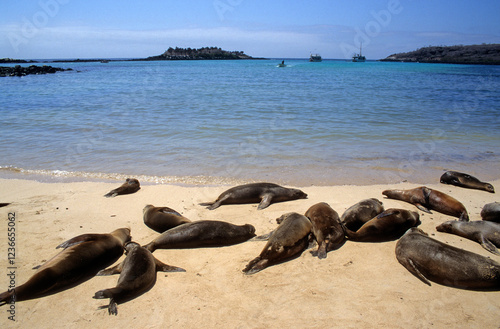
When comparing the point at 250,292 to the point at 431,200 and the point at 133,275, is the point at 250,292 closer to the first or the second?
the point at 133,275

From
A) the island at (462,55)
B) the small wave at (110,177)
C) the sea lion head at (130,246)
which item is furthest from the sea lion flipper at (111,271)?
the island at (462,55)

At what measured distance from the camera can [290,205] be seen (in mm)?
5980

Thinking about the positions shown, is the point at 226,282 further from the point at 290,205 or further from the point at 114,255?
the point at 290,205

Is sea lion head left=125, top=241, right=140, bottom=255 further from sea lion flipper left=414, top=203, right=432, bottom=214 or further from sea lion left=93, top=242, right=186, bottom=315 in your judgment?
sea lion flipper left=414, top=203, right=432, bottom=214

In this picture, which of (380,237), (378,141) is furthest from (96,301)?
(378,141)

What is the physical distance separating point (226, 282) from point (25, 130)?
1174cm

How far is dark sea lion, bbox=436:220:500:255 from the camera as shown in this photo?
176 inches

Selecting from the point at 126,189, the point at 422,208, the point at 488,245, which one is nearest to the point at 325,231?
the point at 488,245

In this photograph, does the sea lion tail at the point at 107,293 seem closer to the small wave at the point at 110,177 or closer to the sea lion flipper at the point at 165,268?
the sea lion flipper at the point at 165,268

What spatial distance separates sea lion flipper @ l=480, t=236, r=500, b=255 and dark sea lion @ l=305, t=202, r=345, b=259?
1.85 meters

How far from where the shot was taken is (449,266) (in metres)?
3.63

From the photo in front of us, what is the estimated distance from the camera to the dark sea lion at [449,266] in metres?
3.51

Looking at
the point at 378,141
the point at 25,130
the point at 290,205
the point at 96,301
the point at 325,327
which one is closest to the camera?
the point at 325,327

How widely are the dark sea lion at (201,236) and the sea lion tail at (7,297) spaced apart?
148cm
